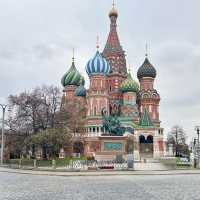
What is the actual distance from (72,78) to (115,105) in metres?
13.1

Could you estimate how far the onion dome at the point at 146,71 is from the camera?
3504 inches

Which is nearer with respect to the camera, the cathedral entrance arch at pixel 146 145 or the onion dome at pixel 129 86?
the cathedral entrance arch at pixel 146 145

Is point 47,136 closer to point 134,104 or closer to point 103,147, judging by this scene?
point 103,147

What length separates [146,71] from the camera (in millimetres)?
89188

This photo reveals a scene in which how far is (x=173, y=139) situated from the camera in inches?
4094

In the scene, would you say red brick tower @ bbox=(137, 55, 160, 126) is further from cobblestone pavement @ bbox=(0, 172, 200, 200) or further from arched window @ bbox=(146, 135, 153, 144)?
cobblestone pavement @ bbox=(0, 172, 200, 200)

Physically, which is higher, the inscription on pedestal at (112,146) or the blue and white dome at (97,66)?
the blue and white dome at (97,66)

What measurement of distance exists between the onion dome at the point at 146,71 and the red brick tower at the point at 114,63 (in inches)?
135

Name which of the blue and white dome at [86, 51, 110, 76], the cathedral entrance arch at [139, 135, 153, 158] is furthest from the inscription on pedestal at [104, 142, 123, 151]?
the blue and white dome at [86, 51, 110, 76]

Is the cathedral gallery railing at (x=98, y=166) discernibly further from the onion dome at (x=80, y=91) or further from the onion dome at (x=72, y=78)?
the onion dome at (x=72, y=78)

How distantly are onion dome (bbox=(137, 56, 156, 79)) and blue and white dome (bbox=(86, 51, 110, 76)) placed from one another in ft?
36.4

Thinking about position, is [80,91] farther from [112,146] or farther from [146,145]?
[112,146]

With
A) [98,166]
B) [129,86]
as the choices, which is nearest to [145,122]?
[129,86]

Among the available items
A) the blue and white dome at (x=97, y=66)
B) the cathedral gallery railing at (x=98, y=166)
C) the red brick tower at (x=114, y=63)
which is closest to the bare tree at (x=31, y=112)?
the cathedral gallery railing at (x=98, y=166)
